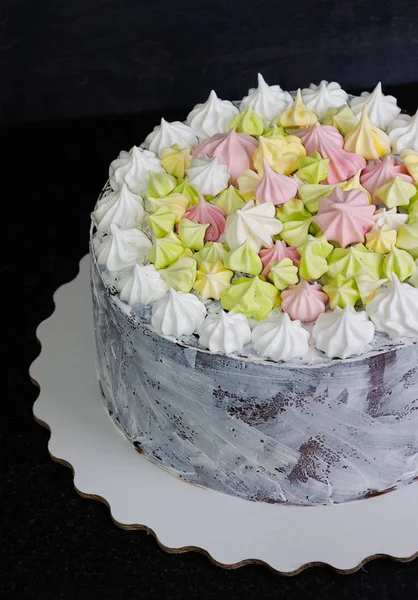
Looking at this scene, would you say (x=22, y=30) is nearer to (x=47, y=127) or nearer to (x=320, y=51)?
(x=47, y=127)

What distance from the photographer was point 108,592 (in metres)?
2.26

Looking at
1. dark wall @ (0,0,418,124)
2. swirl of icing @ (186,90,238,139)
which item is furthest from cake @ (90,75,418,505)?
dark wall @ (0,0,418,124)

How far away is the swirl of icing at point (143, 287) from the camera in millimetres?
2201

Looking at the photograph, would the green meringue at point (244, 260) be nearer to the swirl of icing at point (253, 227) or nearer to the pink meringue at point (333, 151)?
the swirl of icing at point (253, 227)

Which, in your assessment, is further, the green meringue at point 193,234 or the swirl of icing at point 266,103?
the swirl of icing at point 266,103

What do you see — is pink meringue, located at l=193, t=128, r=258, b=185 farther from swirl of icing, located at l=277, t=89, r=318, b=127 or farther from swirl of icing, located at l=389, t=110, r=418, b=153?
swirl of icing, located at l=389, t=110, r=418, b=153

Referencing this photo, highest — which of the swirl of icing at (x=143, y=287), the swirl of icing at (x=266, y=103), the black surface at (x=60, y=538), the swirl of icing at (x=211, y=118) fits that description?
the swirl of icing at (x=266, y=103)

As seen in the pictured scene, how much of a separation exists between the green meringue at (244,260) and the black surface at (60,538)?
22.3 inches

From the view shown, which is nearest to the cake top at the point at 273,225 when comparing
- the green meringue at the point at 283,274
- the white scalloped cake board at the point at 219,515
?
the green meringue at the point at 283,274

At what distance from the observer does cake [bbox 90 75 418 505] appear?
6.87ft

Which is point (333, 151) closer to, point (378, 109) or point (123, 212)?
point (378, 109)

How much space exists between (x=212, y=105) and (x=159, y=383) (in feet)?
2.40

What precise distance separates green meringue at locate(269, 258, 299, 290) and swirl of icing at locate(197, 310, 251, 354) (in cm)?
12

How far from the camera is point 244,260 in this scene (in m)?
2.21
